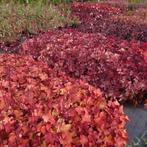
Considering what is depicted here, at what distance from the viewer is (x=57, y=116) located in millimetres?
3770

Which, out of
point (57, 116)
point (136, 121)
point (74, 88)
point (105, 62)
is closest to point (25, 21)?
point (105, 62)

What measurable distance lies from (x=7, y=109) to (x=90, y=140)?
77 cm

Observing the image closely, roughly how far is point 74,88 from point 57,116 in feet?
2.42

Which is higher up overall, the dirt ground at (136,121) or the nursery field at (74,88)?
the nursery field at (74,88)

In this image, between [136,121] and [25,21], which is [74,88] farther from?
[25,21]

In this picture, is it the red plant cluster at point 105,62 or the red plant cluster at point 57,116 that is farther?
the red plant cluster at point 105,62

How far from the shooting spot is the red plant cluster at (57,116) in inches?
138

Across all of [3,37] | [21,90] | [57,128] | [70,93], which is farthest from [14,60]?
[3,37]

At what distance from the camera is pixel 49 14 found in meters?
12.3

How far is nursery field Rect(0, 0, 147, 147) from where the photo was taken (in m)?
3.61

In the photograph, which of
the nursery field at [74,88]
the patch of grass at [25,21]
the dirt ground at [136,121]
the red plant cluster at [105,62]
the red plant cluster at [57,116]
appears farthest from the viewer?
the patch of grass at [25,21]

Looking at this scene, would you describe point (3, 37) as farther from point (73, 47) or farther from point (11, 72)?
point (11, 72)

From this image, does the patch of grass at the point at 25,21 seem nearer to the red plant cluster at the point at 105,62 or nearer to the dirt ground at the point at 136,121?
the red plant cluster at the point at 105,62

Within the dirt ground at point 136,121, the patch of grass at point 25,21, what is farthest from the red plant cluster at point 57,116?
the patch of grass at point 25,21
